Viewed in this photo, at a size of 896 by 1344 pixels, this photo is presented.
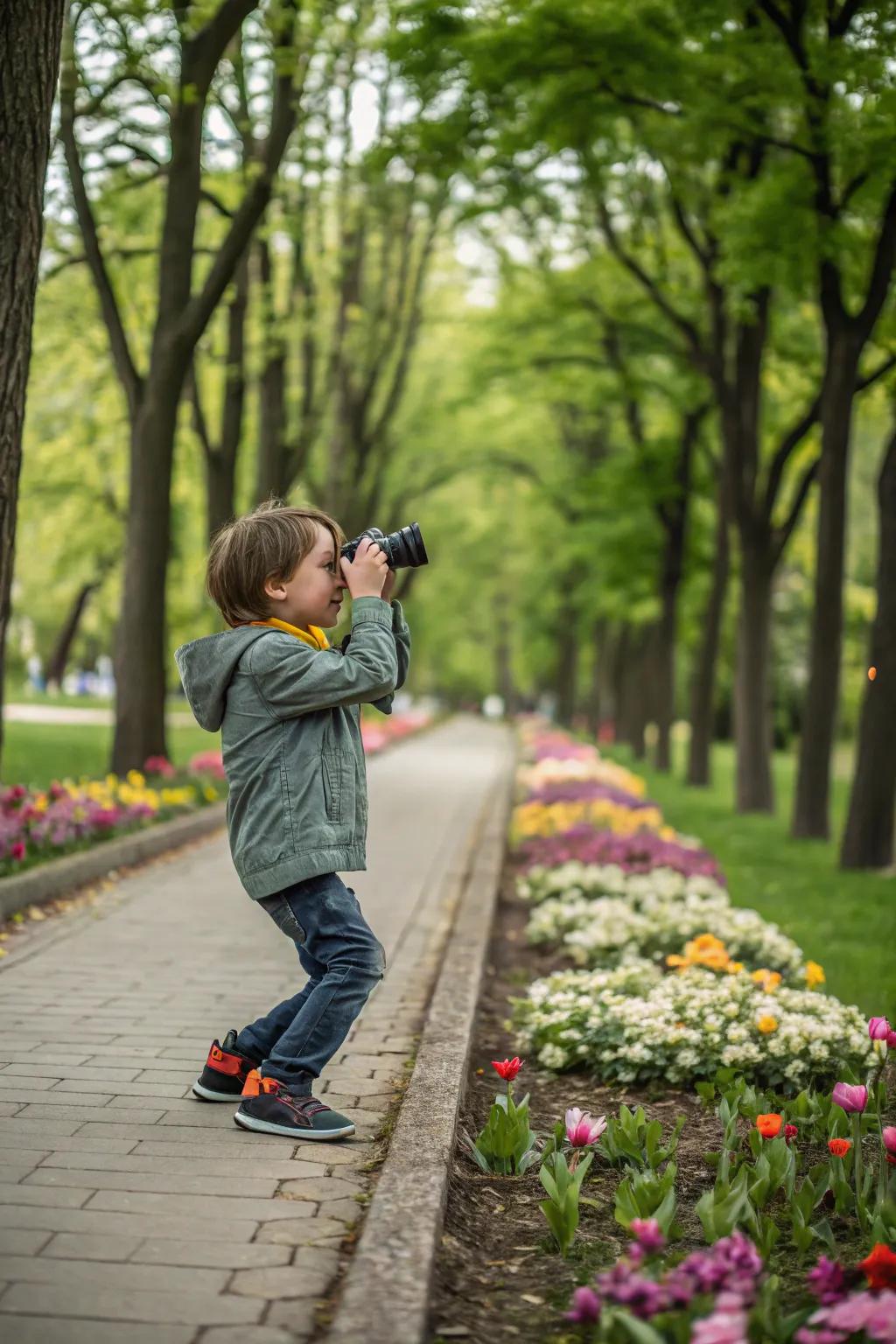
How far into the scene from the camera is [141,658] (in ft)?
43.4

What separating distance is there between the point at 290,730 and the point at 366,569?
51cm

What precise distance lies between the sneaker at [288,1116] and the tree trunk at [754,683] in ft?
42.3

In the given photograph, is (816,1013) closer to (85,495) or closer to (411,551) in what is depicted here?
(411,551)

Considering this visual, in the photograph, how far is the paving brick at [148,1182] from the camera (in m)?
3.61

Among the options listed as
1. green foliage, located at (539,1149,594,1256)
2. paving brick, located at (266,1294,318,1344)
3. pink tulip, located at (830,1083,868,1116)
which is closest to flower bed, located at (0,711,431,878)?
green foliage, located at (539,1149,594,1256)

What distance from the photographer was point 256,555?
13.4 ft

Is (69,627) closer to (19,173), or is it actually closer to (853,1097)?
(19,173)

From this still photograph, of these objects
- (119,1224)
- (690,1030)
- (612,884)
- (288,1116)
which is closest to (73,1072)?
(288,1116)

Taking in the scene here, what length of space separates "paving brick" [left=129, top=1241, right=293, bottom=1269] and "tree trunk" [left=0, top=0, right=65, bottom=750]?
9.80 ft

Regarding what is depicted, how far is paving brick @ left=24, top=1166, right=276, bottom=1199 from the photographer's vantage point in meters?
3.61

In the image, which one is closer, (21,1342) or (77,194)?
(21,1342)

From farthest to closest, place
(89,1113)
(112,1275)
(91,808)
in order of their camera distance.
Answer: (91,808), (89,1113), (112,1275)

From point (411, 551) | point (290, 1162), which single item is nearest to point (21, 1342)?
point (290, 1162)

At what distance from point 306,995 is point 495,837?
29.9ft
